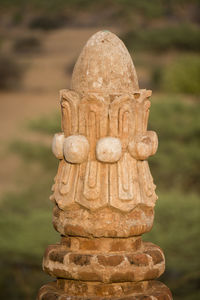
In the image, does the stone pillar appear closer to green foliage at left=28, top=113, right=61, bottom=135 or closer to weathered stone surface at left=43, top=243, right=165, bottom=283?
weathered stone surface at left=43, top=243, right=165, bottom=283

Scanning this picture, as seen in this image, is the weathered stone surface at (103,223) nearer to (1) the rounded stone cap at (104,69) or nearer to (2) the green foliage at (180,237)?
(1) the rounded stone cap at (104,69)

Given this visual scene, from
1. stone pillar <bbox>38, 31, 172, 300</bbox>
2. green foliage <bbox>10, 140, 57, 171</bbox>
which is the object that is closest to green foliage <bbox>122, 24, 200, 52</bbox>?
green foliage <bbox>10, 140, 57, 171</bbox>

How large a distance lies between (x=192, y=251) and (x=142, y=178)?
26.9 ft

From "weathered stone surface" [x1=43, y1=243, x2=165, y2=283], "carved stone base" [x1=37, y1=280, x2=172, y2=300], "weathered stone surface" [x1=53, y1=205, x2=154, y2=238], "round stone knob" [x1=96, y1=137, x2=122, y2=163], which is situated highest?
"round stone knob" [x1=96, y1=137, x2=122, y2=163]

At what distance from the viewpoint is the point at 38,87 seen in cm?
4062

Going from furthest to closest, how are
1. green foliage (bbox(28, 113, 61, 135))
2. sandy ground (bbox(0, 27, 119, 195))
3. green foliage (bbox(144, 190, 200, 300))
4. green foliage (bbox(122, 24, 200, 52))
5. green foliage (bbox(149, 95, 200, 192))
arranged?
sandy ground (bbox(0, 27, 119, 195)) < green foliage (bbox(122, 24, 200, 52)) < green foliage (bbox(28, 113, 61, 135)) < green foliage (bbox(149, 95, 200, 192)) < green foliage (bbox(144, 190, 200, 300))

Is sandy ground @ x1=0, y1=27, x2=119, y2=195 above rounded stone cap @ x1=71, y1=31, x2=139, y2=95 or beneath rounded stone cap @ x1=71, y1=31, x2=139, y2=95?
above

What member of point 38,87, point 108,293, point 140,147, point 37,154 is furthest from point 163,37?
point 38,87

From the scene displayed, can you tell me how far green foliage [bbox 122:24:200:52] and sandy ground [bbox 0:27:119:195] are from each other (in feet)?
17.3

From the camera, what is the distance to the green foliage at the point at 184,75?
→ 21.3 metres

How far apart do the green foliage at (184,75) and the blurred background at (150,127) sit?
0.03m

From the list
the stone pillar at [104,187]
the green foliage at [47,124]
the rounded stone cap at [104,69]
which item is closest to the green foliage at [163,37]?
the green foliage at [47,124]

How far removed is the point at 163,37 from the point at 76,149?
50.4 feet

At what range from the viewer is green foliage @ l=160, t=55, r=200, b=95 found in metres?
21.3
